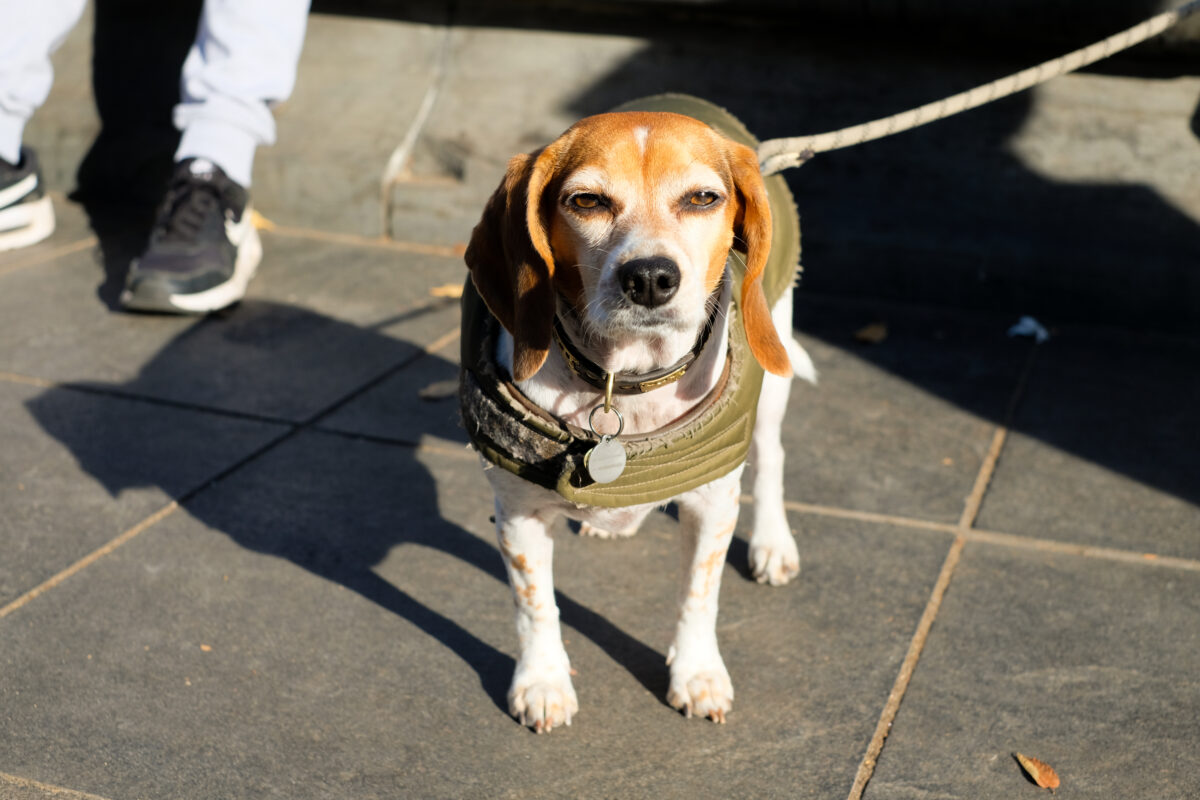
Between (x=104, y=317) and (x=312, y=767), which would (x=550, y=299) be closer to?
(x=312, y=767)

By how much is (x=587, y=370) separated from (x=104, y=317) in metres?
3.33

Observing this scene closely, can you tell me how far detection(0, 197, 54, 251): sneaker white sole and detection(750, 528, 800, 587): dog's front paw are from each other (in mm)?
4289

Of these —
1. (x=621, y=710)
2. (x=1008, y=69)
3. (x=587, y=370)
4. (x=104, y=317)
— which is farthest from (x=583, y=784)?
(x=1008, y=69)

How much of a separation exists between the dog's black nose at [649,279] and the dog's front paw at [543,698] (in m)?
0.97

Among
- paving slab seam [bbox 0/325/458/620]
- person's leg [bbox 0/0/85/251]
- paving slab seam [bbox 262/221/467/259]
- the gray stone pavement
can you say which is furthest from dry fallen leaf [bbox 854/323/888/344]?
person's leg [bbox 0/0/85/251]

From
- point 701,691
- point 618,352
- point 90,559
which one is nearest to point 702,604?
point 701,691

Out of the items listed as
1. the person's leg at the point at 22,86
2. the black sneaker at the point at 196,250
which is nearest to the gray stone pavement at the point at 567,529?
the black sneaker at the point at 196,250

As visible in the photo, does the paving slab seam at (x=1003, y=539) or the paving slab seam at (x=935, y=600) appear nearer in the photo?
the paving slab seam at (x=935, y=600)

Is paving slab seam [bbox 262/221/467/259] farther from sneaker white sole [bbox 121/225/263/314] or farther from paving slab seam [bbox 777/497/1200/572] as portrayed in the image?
paving slab seam [bbox 777/497/1200/572]

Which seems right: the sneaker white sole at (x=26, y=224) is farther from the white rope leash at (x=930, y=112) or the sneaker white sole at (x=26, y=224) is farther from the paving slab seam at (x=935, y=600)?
the paving slab seam at (x=935, y=600)

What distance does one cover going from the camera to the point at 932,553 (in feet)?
11.3

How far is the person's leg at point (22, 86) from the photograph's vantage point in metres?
5.51

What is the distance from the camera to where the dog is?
2.39 meters

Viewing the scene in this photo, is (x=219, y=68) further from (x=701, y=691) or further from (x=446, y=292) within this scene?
(x=701, y=691)
